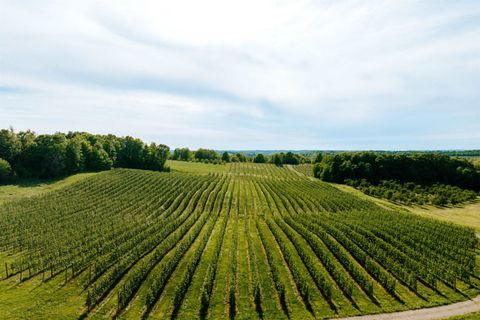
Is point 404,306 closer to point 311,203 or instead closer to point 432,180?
point 311,203

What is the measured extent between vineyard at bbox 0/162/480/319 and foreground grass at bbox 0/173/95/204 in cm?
696

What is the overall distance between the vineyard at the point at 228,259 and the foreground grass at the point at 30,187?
274 inches

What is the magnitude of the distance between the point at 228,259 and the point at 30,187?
5616 centimetres

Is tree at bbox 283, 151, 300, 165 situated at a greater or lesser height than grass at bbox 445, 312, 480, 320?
greater

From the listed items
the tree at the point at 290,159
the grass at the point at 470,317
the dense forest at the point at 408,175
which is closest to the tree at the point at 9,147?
the grass at the point at 470,317

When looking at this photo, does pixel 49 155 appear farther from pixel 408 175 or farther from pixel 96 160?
pixel 408 175

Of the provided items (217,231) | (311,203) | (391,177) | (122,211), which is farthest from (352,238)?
(391,177)

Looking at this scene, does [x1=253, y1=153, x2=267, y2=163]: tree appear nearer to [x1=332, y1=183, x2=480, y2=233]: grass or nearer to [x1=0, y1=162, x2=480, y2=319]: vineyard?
[x1=332, y1=183, x2=480, y2=233]: grass

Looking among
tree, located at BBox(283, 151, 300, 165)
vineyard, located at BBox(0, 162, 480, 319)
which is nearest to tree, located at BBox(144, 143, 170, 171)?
vineyard, located at BBox(0, 162, 480, 319)

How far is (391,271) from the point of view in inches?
1043

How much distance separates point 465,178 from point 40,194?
385 feet

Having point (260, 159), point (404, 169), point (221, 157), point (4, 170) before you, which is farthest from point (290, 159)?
point (4, 170)

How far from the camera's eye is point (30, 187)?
58.9 metres

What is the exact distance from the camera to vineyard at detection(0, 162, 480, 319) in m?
20.6
